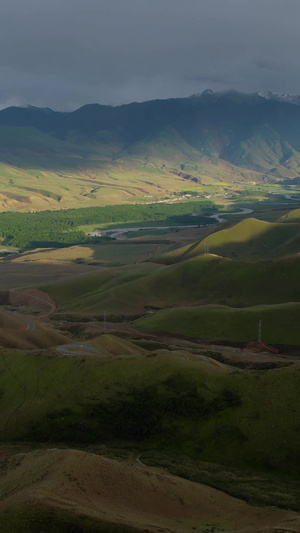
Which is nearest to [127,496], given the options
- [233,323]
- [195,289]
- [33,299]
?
[233,323]

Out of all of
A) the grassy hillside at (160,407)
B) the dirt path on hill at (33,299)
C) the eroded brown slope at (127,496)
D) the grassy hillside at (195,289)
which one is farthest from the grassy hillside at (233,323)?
the eroded brown slope at (127,496)

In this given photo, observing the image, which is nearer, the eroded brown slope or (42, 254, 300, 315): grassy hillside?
the eroded brown slope

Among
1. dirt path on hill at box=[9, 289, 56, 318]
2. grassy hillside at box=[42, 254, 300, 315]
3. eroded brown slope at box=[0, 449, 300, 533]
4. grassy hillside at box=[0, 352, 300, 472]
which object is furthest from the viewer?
dirt path on hill at box=[9, 289, 56, 318]

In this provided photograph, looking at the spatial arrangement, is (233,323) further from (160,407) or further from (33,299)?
(33,299)

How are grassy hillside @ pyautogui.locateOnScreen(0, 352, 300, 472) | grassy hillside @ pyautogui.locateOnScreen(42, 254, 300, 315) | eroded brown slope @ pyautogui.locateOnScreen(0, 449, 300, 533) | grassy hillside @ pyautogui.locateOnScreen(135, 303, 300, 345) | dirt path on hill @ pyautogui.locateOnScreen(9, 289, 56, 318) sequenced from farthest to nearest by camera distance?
dirt path on hill @ pyautogui.locateOnScreen(9, 289, 56, 318) < grassy hillside @ pyautogui.locateOnScreen(42, 254, 300, 315) < grassy hillside @ pyautogui.locateOnScreen(135, 303, 300, 345) < grassy hillside @ pyautogui.locateOnScreen(0, 352, 300, 472) < eroded brown slope @ pyautogui.locateOnScreen(0, 449, 300, 533)

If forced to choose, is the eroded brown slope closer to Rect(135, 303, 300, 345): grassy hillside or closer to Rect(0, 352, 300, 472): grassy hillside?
Rect(0, 352, 300, 472): grassy hillside

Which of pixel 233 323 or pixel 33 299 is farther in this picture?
pixel 33 299

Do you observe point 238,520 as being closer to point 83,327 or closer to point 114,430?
point 114,430

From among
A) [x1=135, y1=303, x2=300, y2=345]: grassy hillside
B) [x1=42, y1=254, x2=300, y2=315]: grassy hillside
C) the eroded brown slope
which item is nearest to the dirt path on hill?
[x1=42, y1=254, x2=300, y2=315]: grassy hillside

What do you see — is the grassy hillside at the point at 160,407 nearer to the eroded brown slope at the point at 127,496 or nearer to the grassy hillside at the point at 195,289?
the eroded brown slope at the point at 127,496
